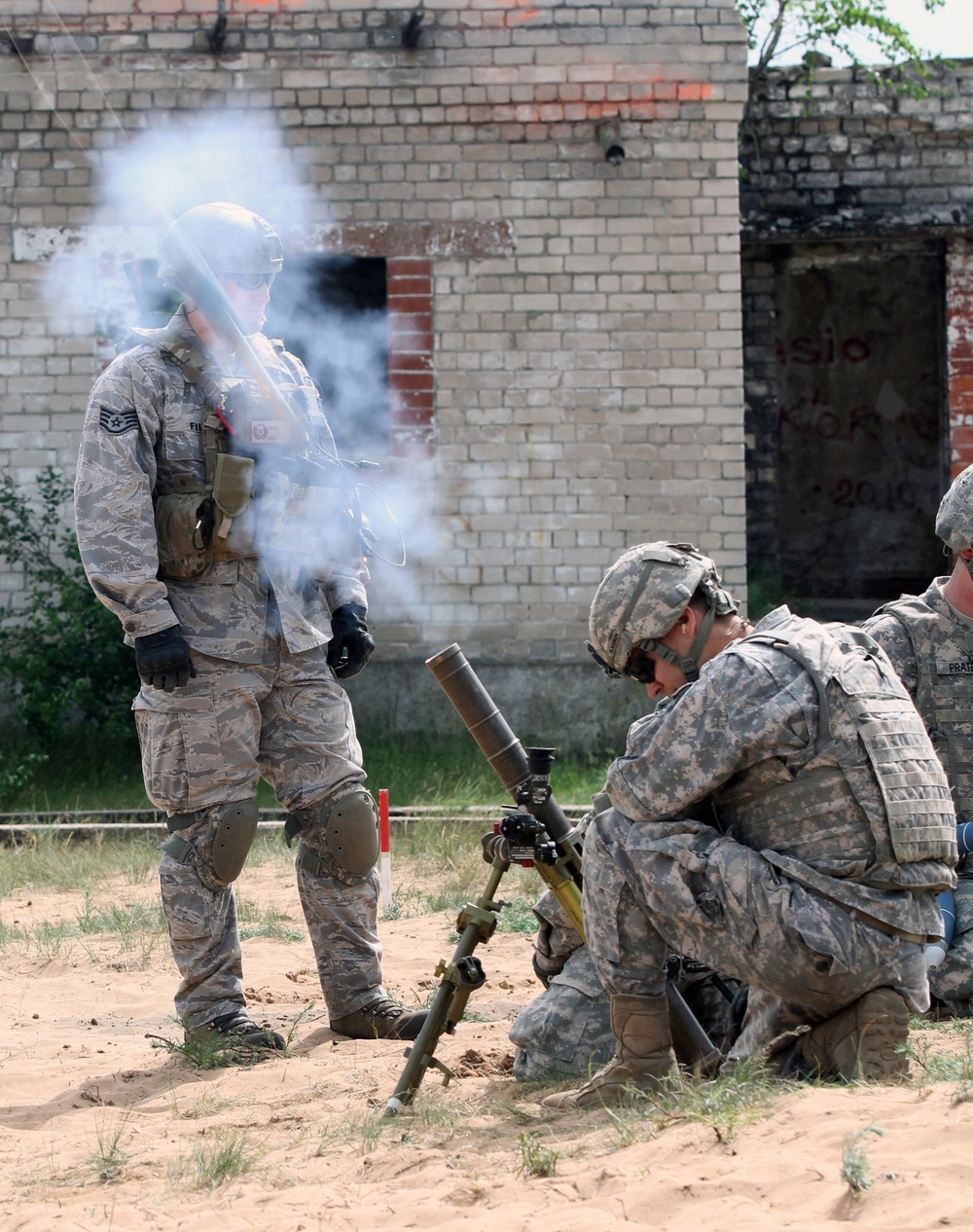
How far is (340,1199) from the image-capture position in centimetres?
276

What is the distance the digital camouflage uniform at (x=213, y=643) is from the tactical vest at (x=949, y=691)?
5.54 ft

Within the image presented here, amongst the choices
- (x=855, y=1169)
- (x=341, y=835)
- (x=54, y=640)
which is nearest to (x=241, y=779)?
(x=341, y=835)

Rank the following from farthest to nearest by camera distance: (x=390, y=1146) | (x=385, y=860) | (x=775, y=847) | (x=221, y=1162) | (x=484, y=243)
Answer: (x=484, y=243) → (x=385, y=860) → (x=775, y=847) → (x=390, y=1146) → (x=221, y=1162)

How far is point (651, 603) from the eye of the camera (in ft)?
10.6

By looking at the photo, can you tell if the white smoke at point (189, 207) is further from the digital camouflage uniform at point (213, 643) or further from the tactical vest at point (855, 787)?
the tactical vest at point (855, 787)

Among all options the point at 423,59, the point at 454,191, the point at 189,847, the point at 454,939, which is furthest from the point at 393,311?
the point at 189,847

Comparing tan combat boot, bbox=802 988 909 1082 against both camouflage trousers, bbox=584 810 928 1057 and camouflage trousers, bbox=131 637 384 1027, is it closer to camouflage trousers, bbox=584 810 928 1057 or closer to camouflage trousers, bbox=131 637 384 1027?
camouflage trousers, bbox=584 810 928 1057

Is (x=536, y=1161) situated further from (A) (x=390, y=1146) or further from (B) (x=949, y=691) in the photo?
(B) (x=949, y=691)

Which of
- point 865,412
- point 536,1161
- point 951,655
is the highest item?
point 865,412

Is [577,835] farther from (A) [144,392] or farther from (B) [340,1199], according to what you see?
(A) [144,392]

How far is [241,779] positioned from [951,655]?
210 cm

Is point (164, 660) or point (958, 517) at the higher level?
point (958, 517)

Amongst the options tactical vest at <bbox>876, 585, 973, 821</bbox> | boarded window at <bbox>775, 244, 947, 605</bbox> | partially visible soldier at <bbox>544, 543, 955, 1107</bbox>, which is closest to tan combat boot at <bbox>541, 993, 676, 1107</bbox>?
partially visible soldier at <bbox>544, 543, 955, 1107</bbox>

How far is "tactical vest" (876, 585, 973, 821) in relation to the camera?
4281 mm
